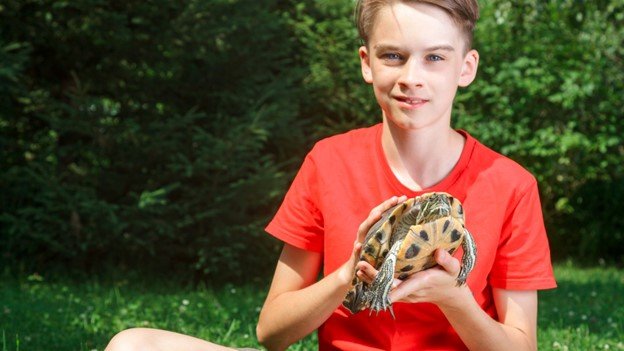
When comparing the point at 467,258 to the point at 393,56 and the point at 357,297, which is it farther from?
the point at 393,56

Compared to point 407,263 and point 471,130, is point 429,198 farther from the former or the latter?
point 471,130

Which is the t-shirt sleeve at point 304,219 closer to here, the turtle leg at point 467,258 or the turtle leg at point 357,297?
the turtle leg at point 357,297

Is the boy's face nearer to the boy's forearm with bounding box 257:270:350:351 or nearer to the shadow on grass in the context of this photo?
the boy's forearm with bounding box 257:270:350:351

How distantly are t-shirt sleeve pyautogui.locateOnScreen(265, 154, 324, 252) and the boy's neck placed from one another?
0.79 feet

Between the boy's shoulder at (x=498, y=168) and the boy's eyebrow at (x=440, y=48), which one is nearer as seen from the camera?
the boy's eyebrow at (x=440, y=48)

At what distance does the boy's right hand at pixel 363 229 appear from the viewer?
81.7 inches

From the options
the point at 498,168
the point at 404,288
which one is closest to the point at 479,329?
the point at 404,288

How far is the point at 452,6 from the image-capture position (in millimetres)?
2469

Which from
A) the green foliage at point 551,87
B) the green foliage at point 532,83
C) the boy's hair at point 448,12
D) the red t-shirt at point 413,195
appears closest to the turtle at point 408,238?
the red t-shirt at point 413,195

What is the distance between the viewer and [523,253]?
258 centimetres

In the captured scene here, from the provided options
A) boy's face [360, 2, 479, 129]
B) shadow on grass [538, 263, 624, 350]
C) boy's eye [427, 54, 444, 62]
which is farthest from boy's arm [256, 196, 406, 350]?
shadow on grass [538, 263, 624, 350]

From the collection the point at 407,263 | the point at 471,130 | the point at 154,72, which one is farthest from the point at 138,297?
the point at 407,263

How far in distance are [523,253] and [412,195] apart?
35 centimetres

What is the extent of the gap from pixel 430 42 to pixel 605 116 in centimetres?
826
